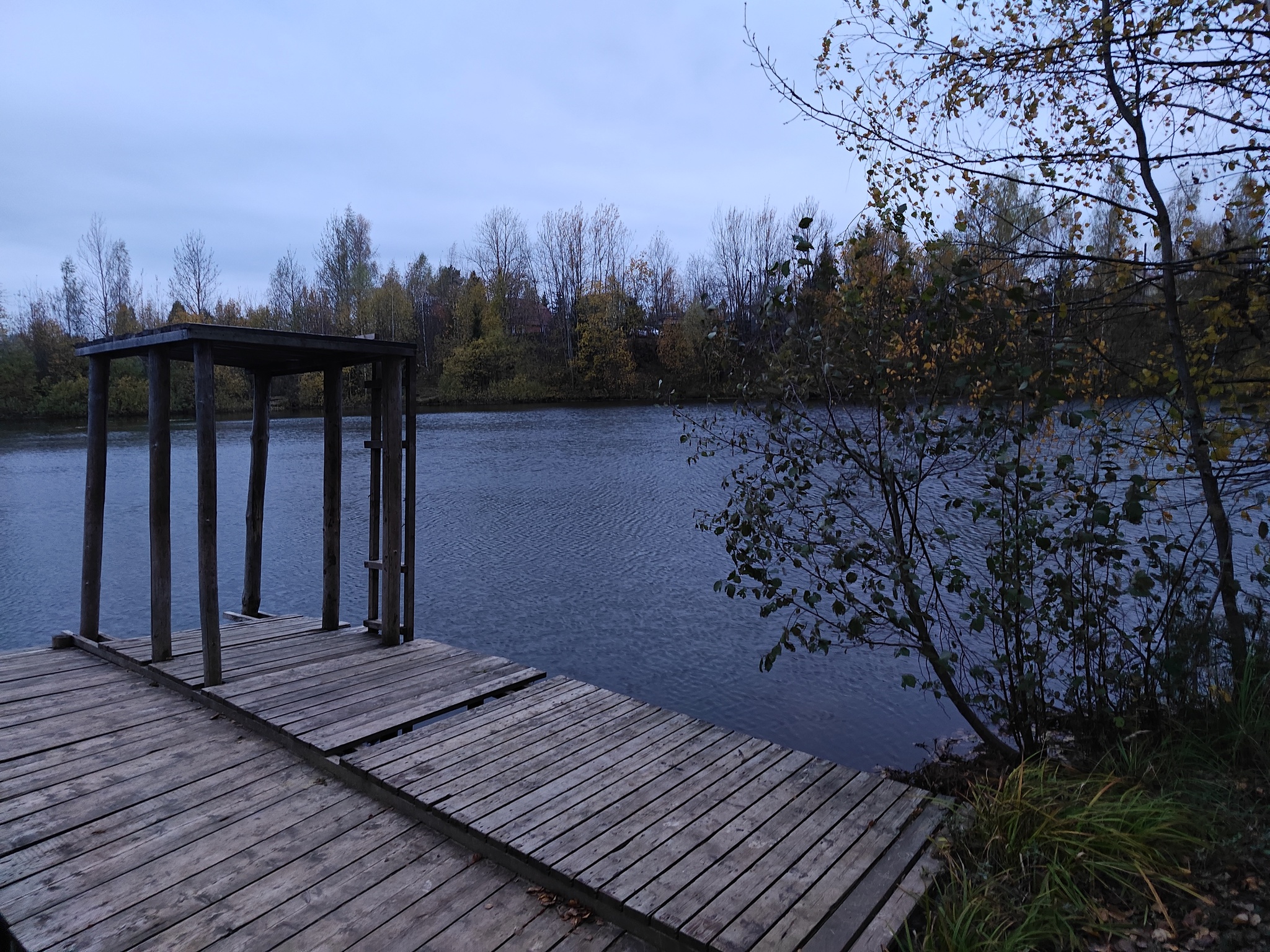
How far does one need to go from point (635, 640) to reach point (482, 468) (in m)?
12.5

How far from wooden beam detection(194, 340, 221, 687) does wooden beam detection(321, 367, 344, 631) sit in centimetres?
101

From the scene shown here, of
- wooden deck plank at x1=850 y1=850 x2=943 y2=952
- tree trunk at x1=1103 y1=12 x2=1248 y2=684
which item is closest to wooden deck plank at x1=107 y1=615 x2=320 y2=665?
wooden deck plank at x1=850 y1=850 x2=943 y2=952

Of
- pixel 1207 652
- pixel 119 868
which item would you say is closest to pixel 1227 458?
pixel 1207 652

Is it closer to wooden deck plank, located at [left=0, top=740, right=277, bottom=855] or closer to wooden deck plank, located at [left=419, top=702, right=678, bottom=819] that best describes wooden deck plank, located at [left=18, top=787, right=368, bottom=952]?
wooden deck plank, located at [left=419, top=702, right=678, bottom=819]

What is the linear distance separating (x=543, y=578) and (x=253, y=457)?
13.3ft

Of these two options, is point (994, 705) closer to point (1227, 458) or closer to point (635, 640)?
point (1227, 458)

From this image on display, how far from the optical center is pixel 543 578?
9.73m

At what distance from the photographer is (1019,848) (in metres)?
2.88

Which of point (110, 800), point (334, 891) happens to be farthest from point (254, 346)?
point (334, 891)

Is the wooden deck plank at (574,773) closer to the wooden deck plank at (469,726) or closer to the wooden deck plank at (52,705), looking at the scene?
the wooden deck plank at (469,726)

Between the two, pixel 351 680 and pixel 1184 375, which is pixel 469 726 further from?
pixel 1184 375

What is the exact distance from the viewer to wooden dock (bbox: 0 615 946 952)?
2.66 m

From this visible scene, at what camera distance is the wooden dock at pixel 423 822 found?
2.66 m

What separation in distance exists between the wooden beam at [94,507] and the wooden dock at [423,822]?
0.86 meters
